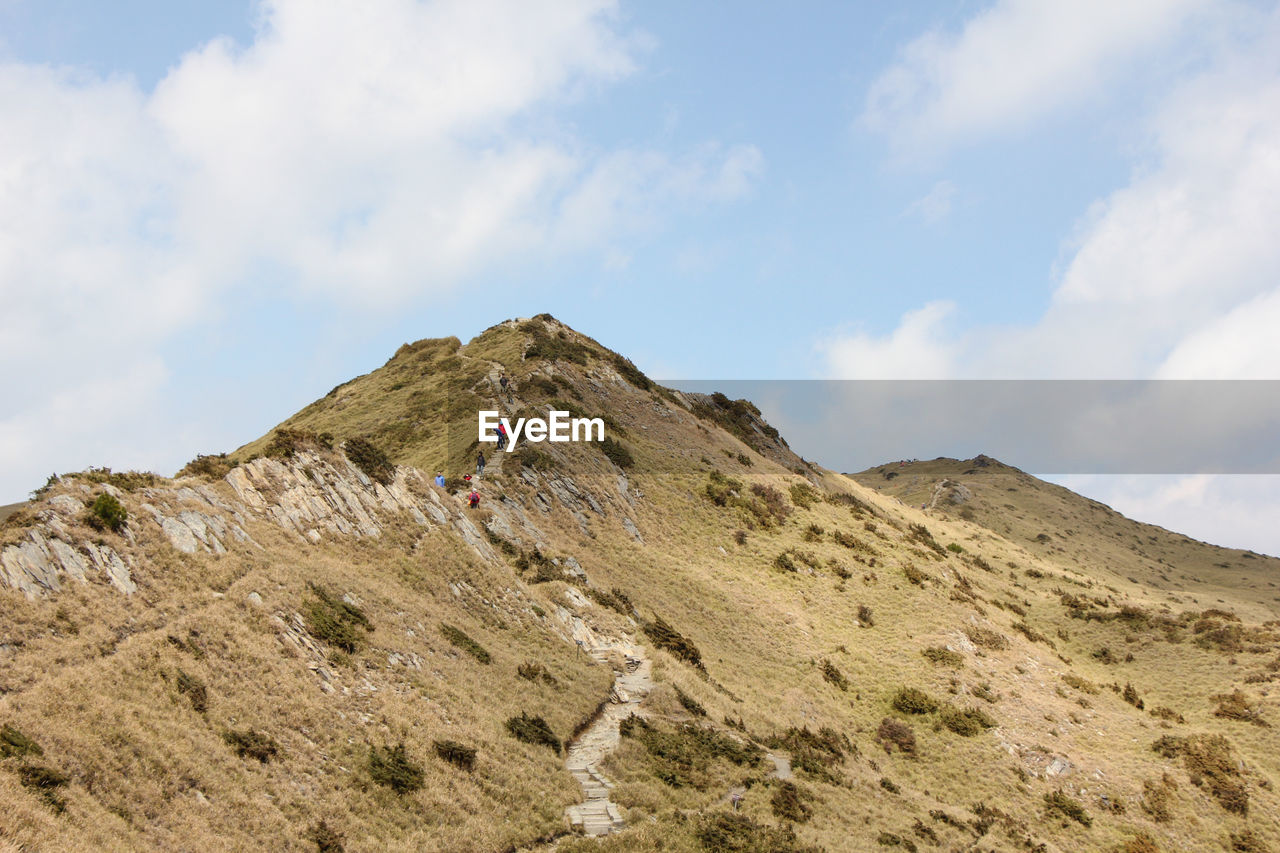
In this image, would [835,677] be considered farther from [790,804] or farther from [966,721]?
[790,804]

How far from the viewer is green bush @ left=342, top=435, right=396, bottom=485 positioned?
114 ft

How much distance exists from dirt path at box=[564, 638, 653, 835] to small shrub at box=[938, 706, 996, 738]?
57.5ft

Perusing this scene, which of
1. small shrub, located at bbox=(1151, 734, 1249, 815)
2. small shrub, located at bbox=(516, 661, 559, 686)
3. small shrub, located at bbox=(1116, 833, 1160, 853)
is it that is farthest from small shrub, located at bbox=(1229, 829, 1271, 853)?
small shrub, located at bbox=(516, 661, 559, 686)

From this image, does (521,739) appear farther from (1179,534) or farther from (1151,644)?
(1179,534)

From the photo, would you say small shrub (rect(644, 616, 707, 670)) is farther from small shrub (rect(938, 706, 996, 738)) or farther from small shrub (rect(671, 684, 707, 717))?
small shrub (rect(938, 706, 996, 738))

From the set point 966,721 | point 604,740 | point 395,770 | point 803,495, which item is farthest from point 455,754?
point 803,495

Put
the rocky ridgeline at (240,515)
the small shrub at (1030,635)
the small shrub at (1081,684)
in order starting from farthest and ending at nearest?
the small shrub at (1030,635) → the small shrub at (1081,684) → the rocky ridgeline at (240,515)

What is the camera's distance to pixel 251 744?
16406 mm

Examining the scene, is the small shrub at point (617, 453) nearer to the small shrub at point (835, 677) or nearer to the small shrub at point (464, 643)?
the small shrub at point (835, 677)

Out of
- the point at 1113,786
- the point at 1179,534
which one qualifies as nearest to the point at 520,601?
the point at 1113,786

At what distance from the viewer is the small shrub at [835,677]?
40688mm

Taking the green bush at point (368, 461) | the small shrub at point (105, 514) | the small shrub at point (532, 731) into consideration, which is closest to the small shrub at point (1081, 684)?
the small shrub at point (532, 731)

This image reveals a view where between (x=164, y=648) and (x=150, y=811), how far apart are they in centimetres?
499

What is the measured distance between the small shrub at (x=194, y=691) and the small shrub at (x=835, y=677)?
33382mm
